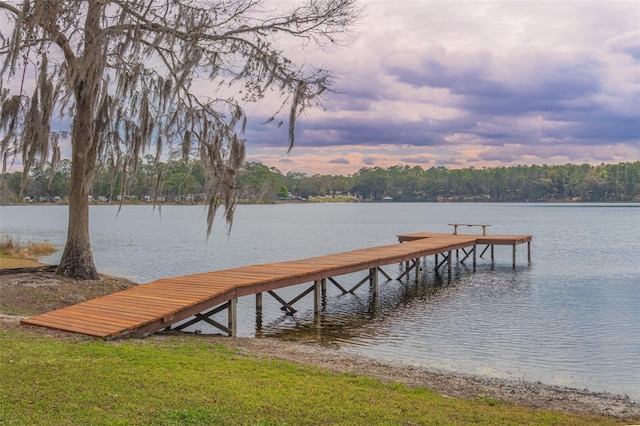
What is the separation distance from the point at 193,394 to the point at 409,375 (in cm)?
367

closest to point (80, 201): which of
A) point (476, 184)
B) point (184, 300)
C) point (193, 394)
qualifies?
point (184, 300)

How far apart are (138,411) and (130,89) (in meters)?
8.36

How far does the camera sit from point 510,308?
1564 cm

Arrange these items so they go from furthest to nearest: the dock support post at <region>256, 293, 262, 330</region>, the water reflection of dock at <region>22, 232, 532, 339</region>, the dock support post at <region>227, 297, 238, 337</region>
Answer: the dock support post at <region>256, 293, 262, 330</region> < the dock support post at <region>227, 297, 238, 337</region> < the water reflection of dock at <region>22, 232, 532, 339</region>

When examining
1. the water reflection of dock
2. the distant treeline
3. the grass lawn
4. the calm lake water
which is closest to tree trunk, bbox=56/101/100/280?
the water reflection of dock

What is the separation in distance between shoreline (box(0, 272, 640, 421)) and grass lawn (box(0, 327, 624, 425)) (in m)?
0.46

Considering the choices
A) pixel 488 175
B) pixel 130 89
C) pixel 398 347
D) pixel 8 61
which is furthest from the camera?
pixel 488 175

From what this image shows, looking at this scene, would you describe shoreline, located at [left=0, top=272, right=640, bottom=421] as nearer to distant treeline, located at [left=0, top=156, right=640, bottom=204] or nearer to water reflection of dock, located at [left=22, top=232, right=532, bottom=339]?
water reflection of dock, located at [left=22, top=232, right=532, bottom=339]

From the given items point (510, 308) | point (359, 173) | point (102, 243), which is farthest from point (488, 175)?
point (510, 308)

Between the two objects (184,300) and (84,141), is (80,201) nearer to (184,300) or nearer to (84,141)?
(84,141)

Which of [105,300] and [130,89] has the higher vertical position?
[130,89]

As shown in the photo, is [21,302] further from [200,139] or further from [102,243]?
[102,243]

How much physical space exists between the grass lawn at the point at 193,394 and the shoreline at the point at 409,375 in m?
0.46

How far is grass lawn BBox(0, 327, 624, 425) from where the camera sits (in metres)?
4.93
